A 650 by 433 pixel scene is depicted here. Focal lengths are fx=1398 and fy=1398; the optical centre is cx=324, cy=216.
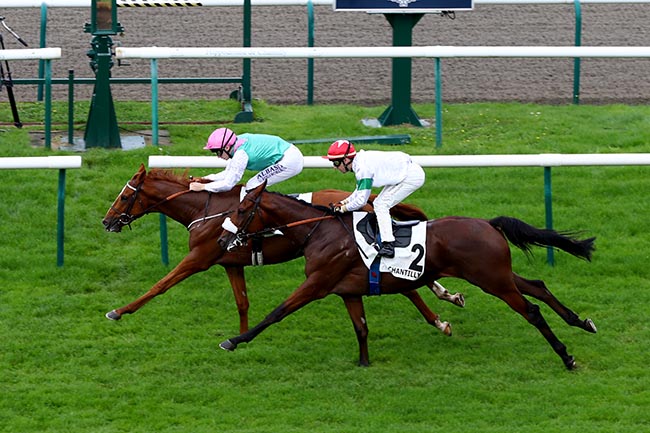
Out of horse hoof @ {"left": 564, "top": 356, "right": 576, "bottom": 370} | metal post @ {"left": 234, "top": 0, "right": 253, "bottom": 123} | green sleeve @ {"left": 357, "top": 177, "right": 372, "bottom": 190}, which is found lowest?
horse hoof @ {"left": 564, "top": 356, "right": 576, "bottom": 370}

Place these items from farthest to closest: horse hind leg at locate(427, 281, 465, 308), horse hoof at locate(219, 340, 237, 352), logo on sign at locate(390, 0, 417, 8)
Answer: logo on sign at locate(390, 0, 417, 8) < horse hind leg at locate(427, 281, 465, 308) < horse hoof at locate(219, 340, 237, 352)

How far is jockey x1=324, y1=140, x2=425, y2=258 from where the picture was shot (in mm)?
9336

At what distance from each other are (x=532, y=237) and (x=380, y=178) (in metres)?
1.10

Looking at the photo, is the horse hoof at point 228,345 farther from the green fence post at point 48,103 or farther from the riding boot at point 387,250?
the green fence post at point 48,103

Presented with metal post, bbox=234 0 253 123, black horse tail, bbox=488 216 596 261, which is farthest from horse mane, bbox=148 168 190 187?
metal post, bbox=234 0 253 123

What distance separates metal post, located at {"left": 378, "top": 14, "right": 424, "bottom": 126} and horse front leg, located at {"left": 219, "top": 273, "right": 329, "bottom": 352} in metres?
4.82

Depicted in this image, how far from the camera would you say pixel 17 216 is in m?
11.7

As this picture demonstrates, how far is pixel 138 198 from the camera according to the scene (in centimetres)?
995

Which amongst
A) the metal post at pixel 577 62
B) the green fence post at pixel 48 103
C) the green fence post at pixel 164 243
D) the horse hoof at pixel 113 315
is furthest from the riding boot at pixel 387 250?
the metal post at pixel 577 62

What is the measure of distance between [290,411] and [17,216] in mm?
Result: 4021

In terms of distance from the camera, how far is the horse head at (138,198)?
9930mm

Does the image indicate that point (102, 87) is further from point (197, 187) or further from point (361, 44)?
point (361, 44)

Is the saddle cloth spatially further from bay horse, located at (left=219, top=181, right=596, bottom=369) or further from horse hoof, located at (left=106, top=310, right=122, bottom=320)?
horse hoof, located at (left=106, top=310, right=122, bottom=320)

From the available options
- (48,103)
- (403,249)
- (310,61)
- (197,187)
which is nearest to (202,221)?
(197,187)
